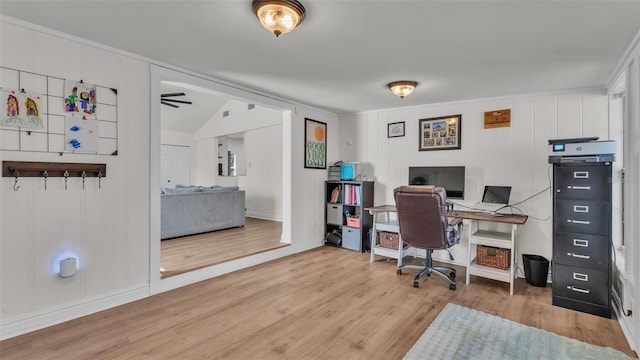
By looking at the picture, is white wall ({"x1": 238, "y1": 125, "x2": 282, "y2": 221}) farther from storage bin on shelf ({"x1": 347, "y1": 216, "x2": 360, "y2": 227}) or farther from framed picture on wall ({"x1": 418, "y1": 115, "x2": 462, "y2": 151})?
framed picture on wall ({"x1": 418, "y1": 115, "x2": 462, "y2": 151})

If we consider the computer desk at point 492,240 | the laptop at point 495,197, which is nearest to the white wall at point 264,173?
the computer desk at point 492,240

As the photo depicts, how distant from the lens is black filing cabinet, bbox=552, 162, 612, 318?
2.60 meters

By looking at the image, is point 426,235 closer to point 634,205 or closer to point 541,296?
point 541,296

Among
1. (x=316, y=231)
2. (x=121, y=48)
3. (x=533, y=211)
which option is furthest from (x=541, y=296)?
(x=121, y=48)

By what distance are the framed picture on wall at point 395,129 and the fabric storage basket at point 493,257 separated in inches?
80.3

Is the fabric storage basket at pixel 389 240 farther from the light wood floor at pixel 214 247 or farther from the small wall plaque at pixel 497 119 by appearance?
the small wall plaque at pixel 497 119

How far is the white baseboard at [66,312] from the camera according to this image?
217 centimetres

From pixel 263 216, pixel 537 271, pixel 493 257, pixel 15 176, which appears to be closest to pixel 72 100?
pixel 15 176


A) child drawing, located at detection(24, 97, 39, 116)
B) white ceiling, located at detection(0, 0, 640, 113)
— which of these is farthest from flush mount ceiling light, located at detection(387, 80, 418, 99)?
child drawing, located at detection(24, 97, 39, 116)

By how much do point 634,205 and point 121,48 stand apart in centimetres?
425

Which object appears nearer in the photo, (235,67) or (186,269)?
(235,67)

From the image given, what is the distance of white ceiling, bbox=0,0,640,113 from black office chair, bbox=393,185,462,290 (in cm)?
125

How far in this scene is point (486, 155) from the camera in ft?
13.0

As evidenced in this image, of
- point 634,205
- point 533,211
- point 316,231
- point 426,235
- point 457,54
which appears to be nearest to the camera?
point 634,205
